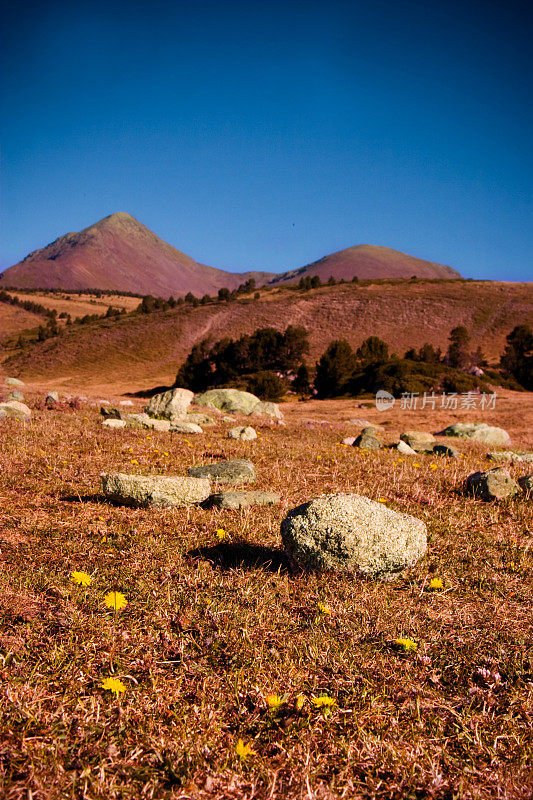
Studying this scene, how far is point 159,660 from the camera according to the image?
2.55m

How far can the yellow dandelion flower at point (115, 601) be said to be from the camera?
2910mm

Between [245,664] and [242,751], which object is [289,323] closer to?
[245,664]

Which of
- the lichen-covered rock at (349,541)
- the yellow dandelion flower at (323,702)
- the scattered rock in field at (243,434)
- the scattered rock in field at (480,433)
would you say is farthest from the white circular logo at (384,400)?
the yellow dandelion flower at (323,702)

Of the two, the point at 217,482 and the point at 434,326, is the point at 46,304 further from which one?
the point at 217,482

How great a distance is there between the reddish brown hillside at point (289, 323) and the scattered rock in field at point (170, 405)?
3184cm

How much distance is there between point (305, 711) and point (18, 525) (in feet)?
10.7

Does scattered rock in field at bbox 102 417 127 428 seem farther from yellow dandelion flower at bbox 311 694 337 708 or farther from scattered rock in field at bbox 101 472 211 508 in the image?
yellow dandelion flower at bbox 311 694 337 708

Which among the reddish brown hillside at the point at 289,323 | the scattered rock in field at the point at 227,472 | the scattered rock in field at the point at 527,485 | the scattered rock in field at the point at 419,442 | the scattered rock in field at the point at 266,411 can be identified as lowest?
the scattered rock in field at the point at 266,411

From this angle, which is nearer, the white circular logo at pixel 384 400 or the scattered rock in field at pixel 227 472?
the scattered rock in field at pixel 227 472

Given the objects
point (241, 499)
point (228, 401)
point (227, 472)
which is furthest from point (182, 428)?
point (228, 401)

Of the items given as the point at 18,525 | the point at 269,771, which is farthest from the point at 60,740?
the point at 18,525

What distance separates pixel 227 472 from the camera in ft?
21.4

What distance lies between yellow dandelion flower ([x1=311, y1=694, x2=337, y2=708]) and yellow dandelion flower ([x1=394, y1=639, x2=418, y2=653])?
646 millimetres

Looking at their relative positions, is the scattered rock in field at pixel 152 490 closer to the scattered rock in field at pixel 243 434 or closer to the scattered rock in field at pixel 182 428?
the scattered rock in field at pixel 243 434
